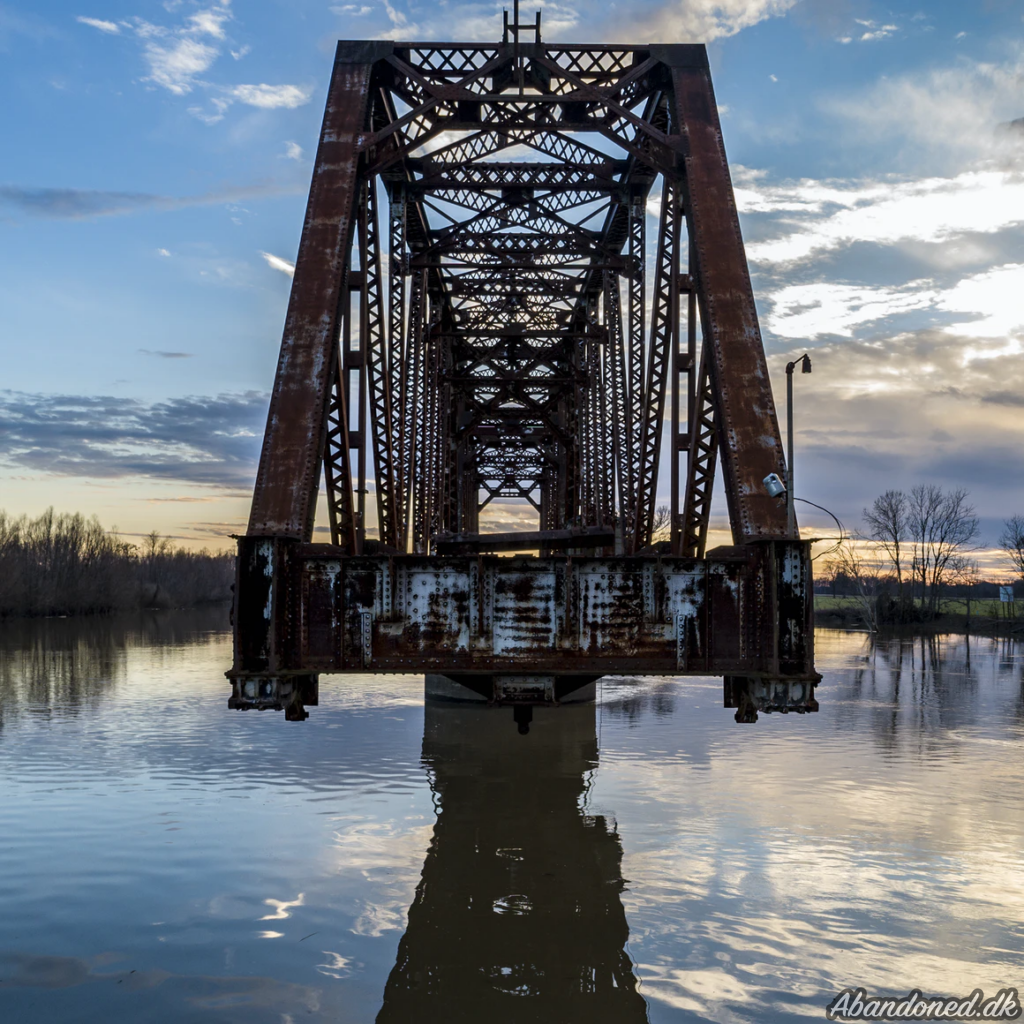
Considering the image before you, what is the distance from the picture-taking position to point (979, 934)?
10.9m

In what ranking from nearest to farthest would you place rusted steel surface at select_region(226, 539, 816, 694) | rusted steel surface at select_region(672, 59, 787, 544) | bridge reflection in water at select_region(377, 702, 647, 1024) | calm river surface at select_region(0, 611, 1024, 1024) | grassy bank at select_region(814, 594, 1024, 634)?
1. bridge reflection in water at select_region(377, 702, 647, 1024)
2. calm river surface at select_region(0, 611, 1024, 1024)
3. rusted steel surface at select_region(226, 539, 816, 694)
4. rusted steel surface at select_region(672, 59, 787, 544)
5. grassy bank at select_region(814, 594, 1024, 634)

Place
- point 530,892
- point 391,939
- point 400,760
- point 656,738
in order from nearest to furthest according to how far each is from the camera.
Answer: point 391,939
point 530,892
point 400,760
point 656,738

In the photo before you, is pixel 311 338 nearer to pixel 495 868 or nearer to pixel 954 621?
pixel 495 868

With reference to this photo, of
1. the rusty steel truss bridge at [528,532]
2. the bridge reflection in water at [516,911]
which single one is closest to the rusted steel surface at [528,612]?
the rusty steel truss bridge at [528,532]

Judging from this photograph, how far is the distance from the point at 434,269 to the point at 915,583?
7776cm

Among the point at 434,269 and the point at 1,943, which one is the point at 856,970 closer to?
the point at 1,943

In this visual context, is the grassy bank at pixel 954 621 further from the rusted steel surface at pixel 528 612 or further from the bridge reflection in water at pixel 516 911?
the rusted steel surface at pixel 528 612

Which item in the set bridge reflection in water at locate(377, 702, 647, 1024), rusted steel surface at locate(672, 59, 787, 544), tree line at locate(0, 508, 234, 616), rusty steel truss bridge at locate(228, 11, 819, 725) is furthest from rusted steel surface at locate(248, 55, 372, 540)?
tree line at locate(0, 508, 234, 616)

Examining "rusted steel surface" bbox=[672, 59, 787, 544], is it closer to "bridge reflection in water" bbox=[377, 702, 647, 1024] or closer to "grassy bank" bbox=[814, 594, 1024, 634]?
"bridge reflection in water" bbox=[377, 702, 647, 1024]

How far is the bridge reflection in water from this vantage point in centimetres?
941

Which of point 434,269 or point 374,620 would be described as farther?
point 434,269

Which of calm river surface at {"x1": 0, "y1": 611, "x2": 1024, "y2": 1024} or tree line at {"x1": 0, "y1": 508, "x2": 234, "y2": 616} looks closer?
calm river surface at {"x1": 0, "y1": 611, "x2": 1024, "y2": 1024}

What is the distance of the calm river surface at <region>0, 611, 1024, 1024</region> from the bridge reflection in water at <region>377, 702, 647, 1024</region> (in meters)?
0.05

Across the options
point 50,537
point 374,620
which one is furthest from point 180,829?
point 50,537
